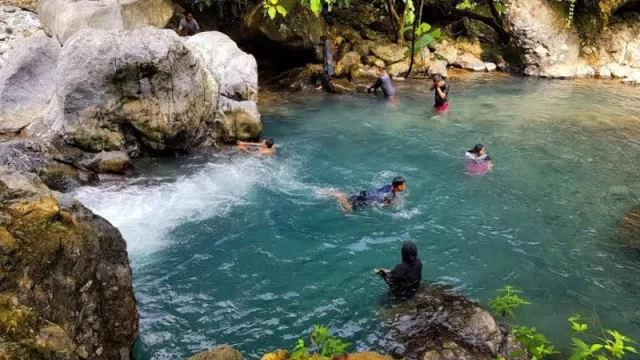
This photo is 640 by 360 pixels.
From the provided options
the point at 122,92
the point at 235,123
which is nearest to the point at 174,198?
the point at 122,92

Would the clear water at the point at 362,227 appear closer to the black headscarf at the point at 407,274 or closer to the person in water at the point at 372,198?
the person in water at the point at 372,198

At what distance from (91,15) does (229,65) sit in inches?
158

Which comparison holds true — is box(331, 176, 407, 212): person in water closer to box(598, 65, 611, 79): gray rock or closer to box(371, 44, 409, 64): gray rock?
box(371, 44, 409, 64): gray rock

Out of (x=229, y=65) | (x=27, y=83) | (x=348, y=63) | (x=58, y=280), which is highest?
(x=229, y=65)

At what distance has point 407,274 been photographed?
6637 mm

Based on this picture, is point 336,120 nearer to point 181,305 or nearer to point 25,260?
point 181,305

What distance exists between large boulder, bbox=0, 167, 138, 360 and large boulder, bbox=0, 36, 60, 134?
320 inches

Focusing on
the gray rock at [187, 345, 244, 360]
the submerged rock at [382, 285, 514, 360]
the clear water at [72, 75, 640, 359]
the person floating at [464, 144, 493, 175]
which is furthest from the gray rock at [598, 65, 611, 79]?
the gray rock at [187, 345, 244, 360]

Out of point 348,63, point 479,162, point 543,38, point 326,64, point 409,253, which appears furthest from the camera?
point 543,38

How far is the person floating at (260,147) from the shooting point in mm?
11922

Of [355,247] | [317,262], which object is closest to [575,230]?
[355,247]

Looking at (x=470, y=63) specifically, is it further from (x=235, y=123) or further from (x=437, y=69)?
(x=235, y=123)

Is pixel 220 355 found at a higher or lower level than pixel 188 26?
lower

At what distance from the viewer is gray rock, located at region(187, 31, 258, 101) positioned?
1383 centimetres
